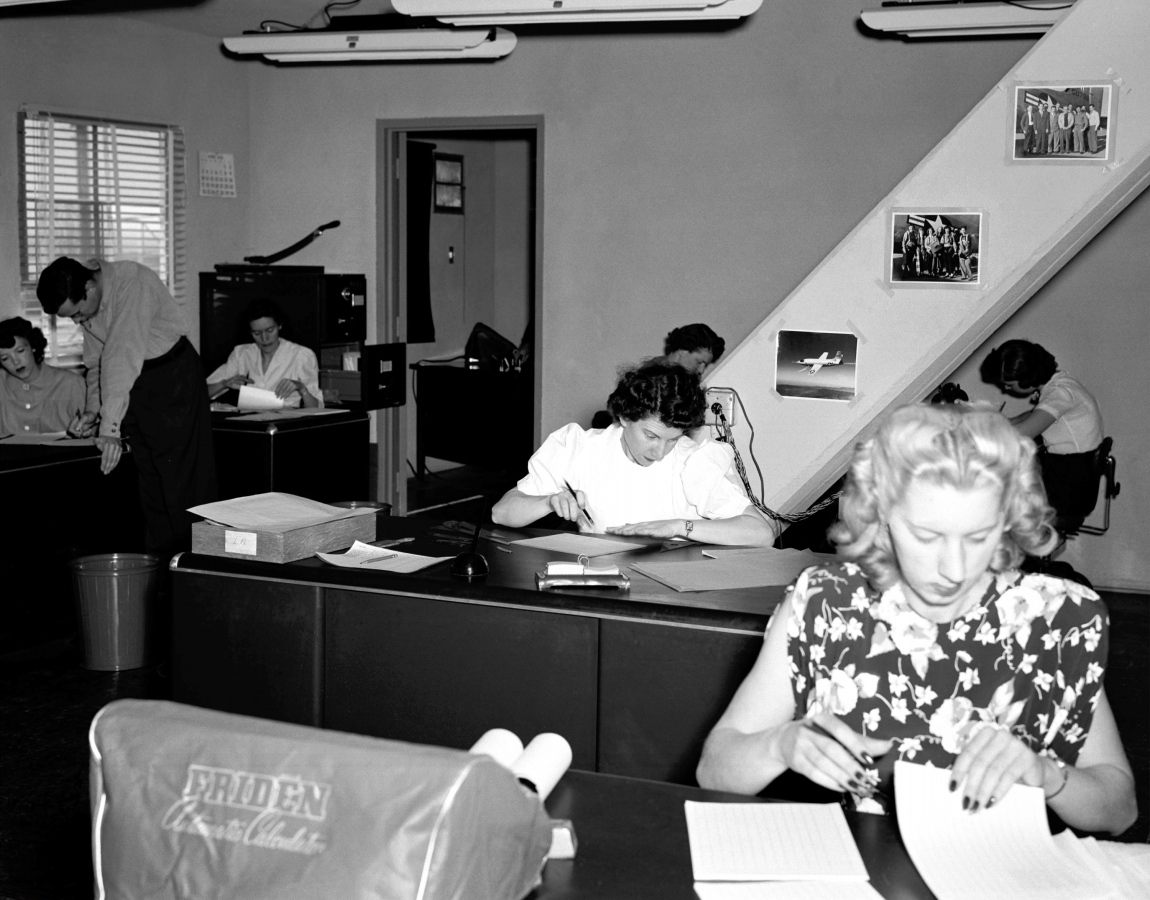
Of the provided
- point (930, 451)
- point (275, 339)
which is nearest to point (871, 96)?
point (275, 339)

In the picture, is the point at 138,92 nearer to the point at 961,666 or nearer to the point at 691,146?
the point at 691,146

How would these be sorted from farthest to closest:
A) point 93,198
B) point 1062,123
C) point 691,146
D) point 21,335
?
1. point 93,198
2. point 691,146
3. point 21,335
4. point 1062,123

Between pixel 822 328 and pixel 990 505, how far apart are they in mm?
3171

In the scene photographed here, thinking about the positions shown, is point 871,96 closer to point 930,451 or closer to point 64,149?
point 64,149

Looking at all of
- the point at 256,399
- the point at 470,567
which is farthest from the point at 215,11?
the point at 470,567

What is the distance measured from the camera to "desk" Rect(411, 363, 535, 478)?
329 inches

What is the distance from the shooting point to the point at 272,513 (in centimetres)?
344

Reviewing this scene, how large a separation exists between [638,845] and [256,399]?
5.53 m

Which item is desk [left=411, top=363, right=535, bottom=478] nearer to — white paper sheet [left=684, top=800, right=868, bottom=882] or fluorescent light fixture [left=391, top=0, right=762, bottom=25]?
fluorescent light fixture [left=391, top=0, right=762, bottom=25]

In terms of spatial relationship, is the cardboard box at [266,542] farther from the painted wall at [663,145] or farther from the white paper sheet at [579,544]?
the painted wall at [663,145]

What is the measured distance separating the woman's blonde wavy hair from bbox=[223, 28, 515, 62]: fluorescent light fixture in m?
4.89

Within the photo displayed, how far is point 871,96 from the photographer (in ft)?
22.1

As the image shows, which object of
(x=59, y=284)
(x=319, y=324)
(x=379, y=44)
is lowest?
(x=319, y=324)

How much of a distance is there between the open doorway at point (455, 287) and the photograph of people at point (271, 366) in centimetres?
91
